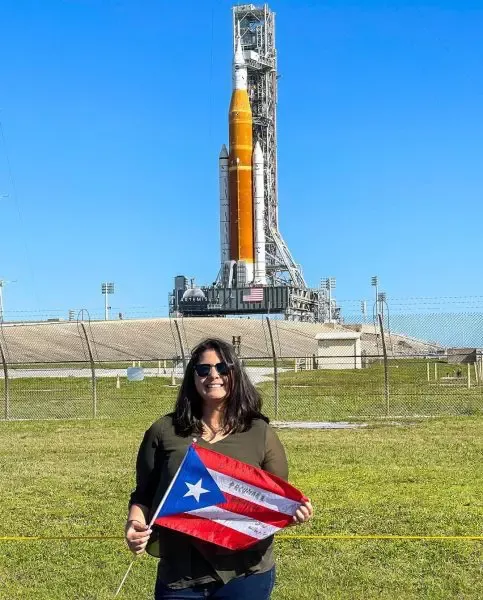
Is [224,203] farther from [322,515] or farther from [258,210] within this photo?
[322,515]

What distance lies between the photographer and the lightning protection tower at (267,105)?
90.6 meters

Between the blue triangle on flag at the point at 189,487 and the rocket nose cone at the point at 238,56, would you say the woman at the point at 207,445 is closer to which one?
the blue triangle on flag at the point at 189,487

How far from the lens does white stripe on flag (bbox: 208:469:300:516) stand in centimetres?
441

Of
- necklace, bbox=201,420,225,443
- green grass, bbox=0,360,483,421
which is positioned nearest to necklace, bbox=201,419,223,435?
necklace, bbox=201,420,225,443

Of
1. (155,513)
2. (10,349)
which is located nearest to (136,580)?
(155,513)

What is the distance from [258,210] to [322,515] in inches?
2857

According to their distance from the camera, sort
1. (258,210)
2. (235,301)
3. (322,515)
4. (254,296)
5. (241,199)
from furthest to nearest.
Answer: (235,301)
(254,296)
(258,210)
(241,199)
(322,515)

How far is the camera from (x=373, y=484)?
1139 cm

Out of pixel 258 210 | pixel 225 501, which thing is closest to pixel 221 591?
pixel 225 501

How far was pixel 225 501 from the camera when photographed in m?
4.50

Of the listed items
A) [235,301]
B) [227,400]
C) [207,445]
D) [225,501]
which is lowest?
[225,501]

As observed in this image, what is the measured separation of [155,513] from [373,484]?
24.4 ft

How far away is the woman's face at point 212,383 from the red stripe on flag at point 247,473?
0.82ft

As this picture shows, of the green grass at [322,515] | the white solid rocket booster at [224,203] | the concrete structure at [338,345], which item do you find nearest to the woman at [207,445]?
the green grass at [322,515]
